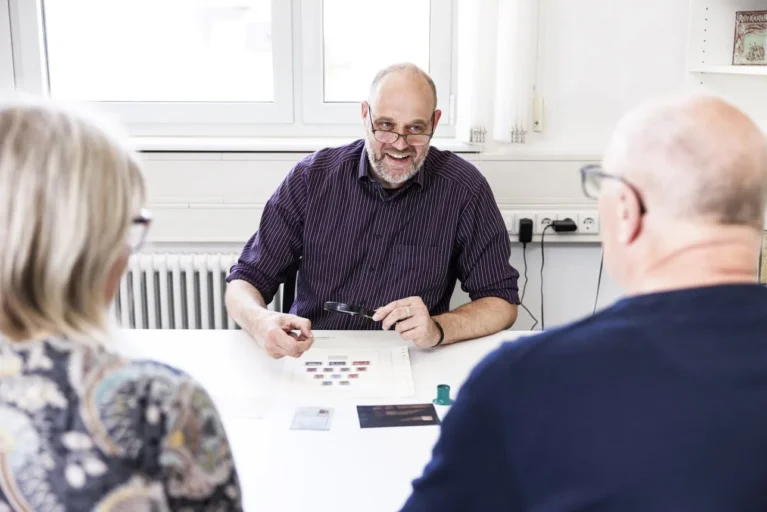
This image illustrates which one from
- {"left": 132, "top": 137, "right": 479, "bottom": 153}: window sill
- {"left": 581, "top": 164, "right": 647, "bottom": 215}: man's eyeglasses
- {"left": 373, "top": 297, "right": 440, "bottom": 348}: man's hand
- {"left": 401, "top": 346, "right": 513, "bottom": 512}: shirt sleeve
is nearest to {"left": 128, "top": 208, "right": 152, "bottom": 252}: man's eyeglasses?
{"left": 401, "top": 346, "right": 513, "bottom": 512}: shirt sleeve

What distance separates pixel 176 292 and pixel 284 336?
1228 mm

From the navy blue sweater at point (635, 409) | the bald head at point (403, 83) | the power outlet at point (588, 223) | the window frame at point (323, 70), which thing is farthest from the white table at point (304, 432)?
the window frame at point (323, 70)

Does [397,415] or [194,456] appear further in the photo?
[397,415]

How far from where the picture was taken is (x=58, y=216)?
0.77 m

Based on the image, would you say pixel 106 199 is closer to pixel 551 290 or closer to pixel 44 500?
pixel 44 500

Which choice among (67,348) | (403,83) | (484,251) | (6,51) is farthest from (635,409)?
(6,51)

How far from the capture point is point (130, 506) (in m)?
0.78

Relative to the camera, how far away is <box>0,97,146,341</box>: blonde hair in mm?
765

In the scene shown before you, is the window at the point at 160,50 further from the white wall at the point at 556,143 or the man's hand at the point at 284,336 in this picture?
the man's hand at the point at 284,336

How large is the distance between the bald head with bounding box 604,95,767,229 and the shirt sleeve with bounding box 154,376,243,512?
53 cm

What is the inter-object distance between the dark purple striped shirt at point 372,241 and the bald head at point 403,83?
0.18m

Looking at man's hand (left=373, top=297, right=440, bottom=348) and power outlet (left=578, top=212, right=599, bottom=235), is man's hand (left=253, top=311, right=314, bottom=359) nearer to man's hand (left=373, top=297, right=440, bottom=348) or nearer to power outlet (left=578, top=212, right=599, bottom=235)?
man's hand (left=373, top=297, right=440, bottom=348)

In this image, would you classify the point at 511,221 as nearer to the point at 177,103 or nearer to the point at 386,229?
the point at 386,229

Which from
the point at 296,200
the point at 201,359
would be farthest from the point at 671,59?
the point at 201,359
